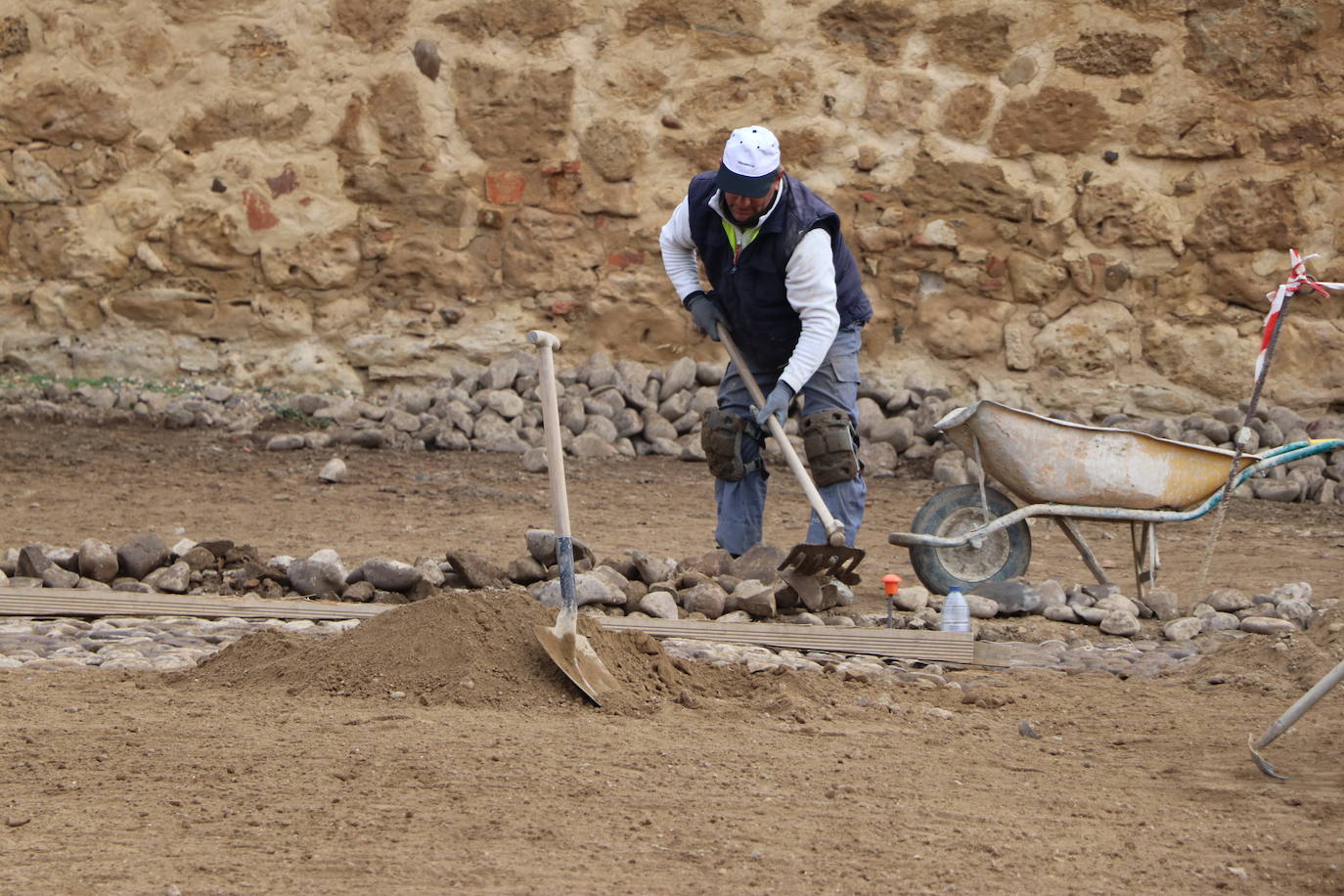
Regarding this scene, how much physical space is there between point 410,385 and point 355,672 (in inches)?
206

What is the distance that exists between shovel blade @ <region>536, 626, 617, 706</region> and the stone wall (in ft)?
16.9

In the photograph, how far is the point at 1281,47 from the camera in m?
8.16

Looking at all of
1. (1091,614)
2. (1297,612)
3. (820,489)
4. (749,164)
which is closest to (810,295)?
(749,164)

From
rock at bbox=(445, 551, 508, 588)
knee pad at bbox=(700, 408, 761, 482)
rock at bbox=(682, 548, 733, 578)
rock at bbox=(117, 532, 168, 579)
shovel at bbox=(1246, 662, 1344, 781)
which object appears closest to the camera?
shovel at bbox=(1246, 662, 1344, 781)

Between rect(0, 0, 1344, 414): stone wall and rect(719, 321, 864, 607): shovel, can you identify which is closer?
rect(719, 321, 864, 607): shovel

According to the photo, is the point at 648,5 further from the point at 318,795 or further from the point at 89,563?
the point at 318,795

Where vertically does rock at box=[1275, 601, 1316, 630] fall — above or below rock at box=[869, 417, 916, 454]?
above

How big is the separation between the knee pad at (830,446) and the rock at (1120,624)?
1051mm

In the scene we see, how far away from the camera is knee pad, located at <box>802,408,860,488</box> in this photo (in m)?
5.25

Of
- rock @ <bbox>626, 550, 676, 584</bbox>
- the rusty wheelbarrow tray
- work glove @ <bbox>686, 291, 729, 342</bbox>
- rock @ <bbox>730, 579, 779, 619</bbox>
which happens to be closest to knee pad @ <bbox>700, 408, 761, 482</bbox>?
work glove @ <bbox>686, 291, 729, 342</bbox>


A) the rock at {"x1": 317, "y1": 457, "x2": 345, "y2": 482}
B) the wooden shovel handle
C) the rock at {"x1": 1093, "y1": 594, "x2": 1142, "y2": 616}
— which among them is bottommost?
the rock at {"x1": 317, "y1": 457, "x2": 345, "y2": 482}

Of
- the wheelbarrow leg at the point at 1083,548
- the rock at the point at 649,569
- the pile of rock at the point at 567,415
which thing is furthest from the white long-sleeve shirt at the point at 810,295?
the pile of rock at the point at 567,415

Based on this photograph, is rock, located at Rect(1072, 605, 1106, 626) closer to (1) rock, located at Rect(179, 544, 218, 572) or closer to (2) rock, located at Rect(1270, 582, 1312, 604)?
(2) rock, located at Rect(1270, 582, 1312, 604)

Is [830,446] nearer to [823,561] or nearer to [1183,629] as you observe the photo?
[823,561]
